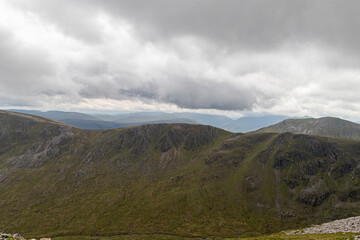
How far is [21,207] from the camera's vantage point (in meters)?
194

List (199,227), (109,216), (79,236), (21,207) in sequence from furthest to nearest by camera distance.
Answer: (21,207), (109,216), (199,227), (79,236)

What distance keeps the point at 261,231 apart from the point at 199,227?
56567mm

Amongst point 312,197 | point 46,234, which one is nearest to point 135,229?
point 46,234

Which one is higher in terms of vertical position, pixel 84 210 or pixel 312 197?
pixel 312 197

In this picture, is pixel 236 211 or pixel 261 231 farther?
pixel 236 211

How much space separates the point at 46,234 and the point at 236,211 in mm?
185629

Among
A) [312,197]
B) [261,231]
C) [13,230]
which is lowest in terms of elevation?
[13,230]

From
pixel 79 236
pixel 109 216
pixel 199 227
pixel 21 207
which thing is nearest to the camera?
pixel 79 236

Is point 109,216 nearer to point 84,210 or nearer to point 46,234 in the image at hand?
point 84,210

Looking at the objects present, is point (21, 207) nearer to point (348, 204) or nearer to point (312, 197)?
point (312, 197)

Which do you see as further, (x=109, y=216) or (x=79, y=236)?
(x=109, y=216)

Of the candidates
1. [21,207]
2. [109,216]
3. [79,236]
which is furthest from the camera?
[21,207]

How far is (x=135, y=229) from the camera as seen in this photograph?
15925cm

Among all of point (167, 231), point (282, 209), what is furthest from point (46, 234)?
point (282, 209)
